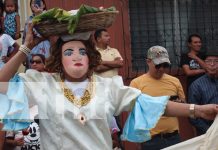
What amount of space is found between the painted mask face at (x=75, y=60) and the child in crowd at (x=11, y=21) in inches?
143

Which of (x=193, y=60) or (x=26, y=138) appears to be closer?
(x=26, y=138)

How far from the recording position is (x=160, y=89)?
7152mm

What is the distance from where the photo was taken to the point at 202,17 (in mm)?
9062

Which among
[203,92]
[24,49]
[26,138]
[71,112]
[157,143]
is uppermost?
[24,49]

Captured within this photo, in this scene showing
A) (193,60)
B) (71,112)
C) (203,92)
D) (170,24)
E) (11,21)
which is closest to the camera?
(71,112)

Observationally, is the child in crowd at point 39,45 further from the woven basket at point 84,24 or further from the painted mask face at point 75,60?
the woven basket at point 84,24

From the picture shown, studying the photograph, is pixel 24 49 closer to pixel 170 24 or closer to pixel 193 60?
pixel 193 60

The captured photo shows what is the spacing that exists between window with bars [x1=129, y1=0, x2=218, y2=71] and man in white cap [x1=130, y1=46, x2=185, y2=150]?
1.52 m

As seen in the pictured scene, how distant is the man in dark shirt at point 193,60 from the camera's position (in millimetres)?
7971

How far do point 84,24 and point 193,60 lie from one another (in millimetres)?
3811

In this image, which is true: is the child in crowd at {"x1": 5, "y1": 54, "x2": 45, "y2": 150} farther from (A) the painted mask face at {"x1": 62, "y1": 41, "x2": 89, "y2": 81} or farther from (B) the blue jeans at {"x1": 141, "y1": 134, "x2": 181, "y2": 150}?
(B) the blue jeans at {"x1": 141, "y1": 134, "x2": 181, "y2": 150}

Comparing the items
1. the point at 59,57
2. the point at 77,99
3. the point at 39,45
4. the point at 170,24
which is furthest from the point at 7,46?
the point at 77,99

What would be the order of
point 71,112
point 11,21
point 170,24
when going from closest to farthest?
point 71,112 → point 11,21 → point 170,24

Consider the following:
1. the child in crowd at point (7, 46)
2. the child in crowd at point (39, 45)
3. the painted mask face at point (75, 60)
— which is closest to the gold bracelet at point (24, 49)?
the painted mask face at point (75, 60)
